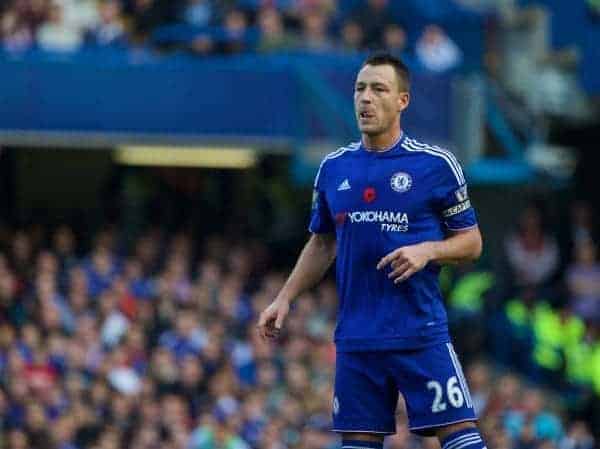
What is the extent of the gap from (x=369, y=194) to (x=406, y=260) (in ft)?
1.70

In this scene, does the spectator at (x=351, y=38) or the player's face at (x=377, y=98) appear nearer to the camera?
the player's face at (x=377, y=98)

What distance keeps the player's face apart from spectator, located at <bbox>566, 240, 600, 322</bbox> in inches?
503

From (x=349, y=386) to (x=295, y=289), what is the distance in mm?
516

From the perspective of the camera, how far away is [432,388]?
8742 millimetres

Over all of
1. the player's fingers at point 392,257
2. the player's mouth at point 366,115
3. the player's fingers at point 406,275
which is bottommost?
the player's fingers at point 406,275

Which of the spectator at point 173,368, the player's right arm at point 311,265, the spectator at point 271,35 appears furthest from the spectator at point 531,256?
the player's right arm at point 311,265

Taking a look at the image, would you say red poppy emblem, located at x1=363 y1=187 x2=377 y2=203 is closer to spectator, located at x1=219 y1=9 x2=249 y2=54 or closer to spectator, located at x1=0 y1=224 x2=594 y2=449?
spectator, located at x1=0 y1=224 x2=594 y2=449

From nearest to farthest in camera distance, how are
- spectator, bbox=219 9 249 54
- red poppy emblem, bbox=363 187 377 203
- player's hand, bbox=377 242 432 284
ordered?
player's hand, bbox=377 242 432 284 → red poppy emblem, bbox=363 187 377 203 → spectator, bbox=219 9 249 54

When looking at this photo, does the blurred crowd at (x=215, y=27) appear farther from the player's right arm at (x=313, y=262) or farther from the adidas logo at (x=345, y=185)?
the adidas logo at (x=345, y=185)

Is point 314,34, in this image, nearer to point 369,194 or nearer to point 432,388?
point 369,194

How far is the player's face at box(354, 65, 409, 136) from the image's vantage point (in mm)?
8695

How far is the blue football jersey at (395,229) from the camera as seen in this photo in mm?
8695

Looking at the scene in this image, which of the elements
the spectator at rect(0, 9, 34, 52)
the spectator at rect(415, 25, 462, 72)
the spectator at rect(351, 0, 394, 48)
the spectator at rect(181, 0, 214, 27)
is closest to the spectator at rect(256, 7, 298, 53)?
the spectator at rect(181, 0, 214, 27)

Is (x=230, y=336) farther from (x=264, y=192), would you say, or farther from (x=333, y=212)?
(x=333, y=212)
